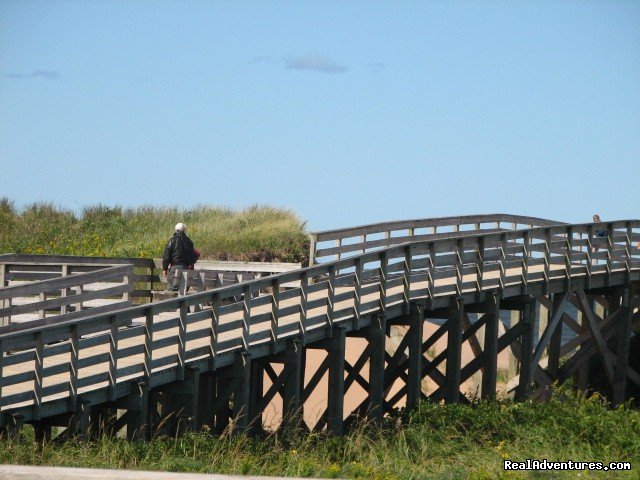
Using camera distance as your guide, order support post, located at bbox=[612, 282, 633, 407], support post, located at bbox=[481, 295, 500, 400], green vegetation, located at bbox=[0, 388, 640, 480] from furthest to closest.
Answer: support post, located at bbox=[612, 282, 633, 407]
support post, located at bbox=[481, 295, 500, 400]
green vegetation, located at bbox=[0, 388, 640, 480]

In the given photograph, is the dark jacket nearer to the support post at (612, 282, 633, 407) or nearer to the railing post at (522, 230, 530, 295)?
the railing post at (522, 230, 530, 295)

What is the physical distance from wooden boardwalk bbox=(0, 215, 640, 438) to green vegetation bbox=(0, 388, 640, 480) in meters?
0.84

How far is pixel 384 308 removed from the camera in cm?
1820

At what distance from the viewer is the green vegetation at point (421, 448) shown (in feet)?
33.0

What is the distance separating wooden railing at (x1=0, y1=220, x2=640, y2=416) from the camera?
12906mm

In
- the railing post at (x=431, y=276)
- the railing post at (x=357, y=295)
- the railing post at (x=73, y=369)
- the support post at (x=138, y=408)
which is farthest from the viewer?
the railing post at (x=431, y=276)

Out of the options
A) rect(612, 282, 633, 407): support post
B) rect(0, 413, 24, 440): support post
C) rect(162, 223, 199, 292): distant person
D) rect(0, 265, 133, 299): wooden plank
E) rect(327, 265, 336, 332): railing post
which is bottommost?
rect(612, 282, 633, 407): support post

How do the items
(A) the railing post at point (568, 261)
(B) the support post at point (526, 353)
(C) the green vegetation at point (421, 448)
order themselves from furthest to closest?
(A) the railing post at point (568, 261), (B) the support post at point (526, 353), (C) the green vegetation at point (421, 448)

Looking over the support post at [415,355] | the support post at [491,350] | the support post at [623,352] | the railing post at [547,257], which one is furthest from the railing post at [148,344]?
the support post at [623,352]

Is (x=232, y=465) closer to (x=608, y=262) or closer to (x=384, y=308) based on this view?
(x=384, y=308)

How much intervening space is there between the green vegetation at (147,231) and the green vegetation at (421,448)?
1504cm

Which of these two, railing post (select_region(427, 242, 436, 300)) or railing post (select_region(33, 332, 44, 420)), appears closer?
railing post (select_region(33, 332, 44, 420))

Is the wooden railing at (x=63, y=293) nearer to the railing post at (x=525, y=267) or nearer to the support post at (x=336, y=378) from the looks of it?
the support post at (x=336, y=378)

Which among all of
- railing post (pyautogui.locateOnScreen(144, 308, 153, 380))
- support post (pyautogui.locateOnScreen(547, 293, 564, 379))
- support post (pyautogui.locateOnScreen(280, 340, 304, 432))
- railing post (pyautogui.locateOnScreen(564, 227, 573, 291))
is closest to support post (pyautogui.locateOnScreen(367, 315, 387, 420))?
support post (pyautogui.locateOnScreen(280, 340, 304, 432))
